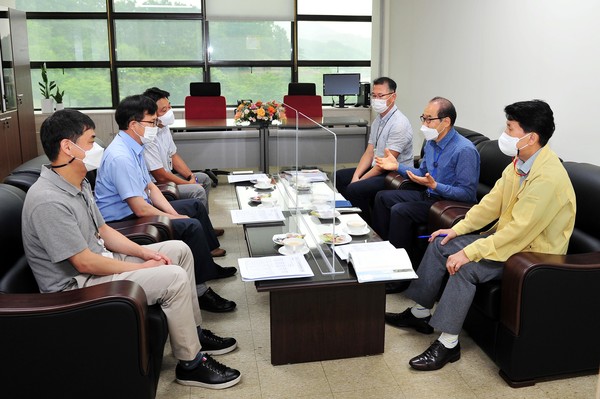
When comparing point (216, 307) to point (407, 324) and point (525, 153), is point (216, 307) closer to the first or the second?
point (407, 324)

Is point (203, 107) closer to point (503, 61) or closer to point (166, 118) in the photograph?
point (166, 118)

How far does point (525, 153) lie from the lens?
8.61 feet

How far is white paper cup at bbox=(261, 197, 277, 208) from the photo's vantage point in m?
3.43

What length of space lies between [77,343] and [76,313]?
118 millimetres

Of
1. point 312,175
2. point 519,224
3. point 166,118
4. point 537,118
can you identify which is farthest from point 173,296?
point 166,118

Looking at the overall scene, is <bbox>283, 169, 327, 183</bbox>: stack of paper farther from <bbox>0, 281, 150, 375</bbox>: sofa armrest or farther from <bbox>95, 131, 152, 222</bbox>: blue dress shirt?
<bbox>0, 281, 150, 375</bbox>: sofa armrest

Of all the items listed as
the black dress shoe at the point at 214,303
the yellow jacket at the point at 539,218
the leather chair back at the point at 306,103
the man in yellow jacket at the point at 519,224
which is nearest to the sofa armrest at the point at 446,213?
the man in yellow jacket at the point at 519,224

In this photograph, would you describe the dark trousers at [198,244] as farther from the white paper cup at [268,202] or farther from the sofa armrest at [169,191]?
the sofa armrest at [169,191]

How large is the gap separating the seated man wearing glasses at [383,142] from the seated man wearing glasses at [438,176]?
0.47 meters

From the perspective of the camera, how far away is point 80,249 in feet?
7.23

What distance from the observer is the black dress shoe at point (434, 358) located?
2592mm

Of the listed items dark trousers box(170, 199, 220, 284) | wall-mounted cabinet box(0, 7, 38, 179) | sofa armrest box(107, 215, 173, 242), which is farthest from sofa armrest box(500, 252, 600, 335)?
wall-mounted cabinet box(0, 7, 38, 179)

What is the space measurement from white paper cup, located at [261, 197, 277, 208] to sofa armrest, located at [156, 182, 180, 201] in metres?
0.75

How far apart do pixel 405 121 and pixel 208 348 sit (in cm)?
240
